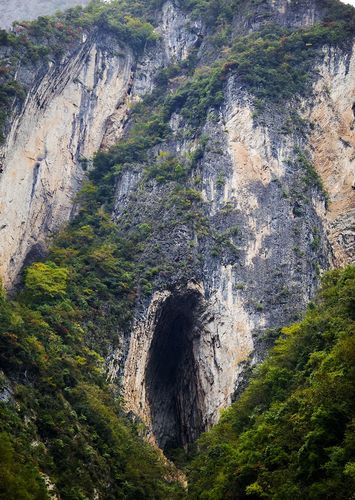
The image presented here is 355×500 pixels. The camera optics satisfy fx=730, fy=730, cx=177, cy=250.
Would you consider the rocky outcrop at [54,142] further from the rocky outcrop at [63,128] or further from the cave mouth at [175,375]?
the cave mouth at [175,375]

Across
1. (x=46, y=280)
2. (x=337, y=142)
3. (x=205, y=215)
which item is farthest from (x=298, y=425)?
(x=337, y=142)

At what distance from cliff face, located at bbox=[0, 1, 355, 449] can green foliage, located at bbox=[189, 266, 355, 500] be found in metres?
4.85

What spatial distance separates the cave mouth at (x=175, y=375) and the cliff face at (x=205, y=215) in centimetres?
6

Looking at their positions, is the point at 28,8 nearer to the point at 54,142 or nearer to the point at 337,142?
the point at 54,142

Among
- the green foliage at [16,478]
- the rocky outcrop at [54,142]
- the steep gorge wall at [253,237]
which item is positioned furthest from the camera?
the rocky outcrop at [54,142]

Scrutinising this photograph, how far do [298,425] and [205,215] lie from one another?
1820 centimetres

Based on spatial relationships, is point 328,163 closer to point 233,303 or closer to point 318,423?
point 233,303

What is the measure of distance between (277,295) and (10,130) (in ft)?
46.4

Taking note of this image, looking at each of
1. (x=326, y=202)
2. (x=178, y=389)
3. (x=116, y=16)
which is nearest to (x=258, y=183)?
(x=326, y=202)

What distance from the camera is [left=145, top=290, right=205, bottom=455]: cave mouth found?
2977 centimetres

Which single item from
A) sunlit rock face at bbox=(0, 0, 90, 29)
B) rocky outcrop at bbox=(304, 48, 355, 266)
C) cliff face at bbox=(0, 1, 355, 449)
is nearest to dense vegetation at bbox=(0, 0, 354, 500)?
cliff face at bbox=(0, 1, 355, 449)

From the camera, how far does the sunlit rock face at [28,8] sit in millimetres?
68156

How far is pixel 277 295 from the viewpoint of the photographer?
1195 inches

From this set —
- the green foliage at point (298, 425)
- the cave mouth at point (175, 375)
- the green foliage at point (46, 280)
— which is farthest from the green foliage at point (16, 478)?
the cave mouth at point (175, 375)
